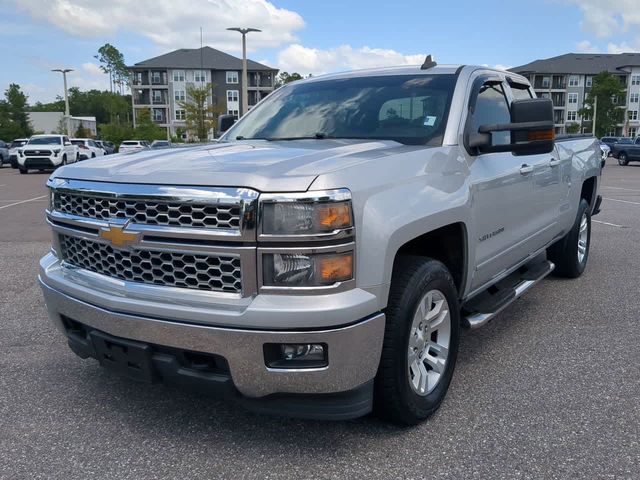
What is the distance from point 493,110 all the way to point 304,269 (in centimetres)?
238

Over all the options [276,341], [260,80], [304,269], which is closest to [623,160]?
[304,269]

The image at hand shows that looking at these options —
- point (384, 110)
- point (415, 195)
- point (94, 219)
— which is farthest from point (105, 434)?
point (384, 110)

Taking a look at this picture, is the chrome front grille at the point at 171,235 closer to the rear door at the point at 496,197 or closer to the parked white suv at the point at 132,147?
the parked white suv at the point at 132,147

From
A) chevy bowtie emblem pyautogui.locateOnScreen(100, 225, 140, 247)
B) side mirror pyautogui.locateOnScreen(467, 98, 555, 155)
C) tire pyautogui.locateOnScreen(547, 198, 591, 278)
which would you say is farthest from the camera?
tire pyautogui.locateOnScreen(547, 198, 591, 278)

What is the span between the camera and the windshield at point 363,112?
3712 mm

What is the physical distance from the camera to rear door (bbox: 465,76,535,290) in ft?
11.8

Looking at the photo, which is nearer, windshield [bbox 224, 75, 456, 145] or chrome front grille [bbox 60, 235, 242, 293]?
chrome front grille [bbox 60, 235, 242, 293]

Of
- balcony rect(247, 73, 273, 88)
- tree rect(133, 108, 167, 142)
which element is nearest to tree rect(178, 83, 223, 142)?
tree rect(133, 108, 167, 142)

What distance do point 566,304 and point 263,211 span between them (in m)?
3.79

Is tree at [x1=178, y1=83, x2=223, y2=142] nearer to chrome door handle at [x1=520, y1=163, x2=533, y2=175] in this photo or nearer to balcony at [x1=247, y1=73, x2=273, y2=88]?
balcony at [x1=247, y1=73, x2=273, y2=88]

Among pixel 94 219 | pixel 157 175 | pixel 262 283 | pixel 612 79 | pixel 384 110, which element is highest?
pixel 612 79

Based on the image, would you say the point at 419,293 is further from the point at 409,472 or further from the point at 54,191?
the point at 54,191

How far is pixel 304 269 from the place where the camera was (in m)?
2.49

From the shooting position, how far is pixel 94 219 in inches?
115
